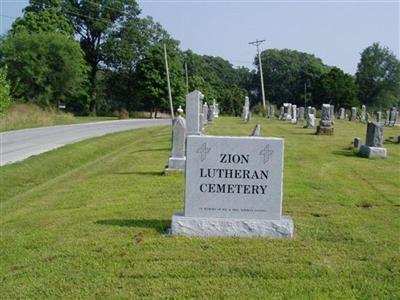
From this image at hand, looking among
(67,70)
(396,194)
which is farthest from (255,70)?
(396,194)

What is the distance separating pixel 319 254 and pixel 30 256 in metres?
3.54

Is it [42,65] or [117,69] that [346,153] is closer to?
[42,65]

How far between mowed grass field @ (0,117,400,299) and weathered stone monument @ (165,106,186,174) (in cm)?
117

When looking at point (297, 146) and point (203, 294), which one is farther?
point (297, 146)

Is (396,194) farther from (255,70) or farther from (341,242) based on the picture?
(255,70)

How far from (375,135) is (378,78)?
74693 mm

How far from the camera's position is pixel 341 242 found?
21.3 feet

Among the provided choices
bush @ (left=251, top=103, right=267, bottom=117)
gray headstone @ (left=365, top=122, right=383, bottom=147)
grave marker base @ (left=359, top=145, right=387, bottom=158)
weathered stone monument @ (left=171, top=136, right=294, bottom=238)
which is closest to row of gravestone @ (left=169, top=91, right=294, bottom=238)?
weathered stone monument @ (left=171, top=136, right=294, bottom=238)

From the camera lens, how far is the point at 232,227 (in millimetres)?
6707

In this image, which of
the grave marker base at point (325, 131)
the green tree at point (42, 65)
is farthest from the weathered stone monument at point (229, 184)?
the green tree at point (42, 65)

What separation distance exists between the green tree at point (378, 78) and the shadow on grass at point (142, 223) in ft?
266

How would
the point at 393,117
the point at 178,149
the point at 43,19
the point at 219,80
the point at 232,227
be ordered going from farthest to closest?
the point at 219,80 < the point at 43,19 < the point at 393,117 < the point at 178,149 < the point at 232,227

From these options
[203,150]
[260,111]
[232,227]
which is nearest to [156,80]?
[260,111]

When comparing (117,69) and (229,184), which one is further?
(117,69)
